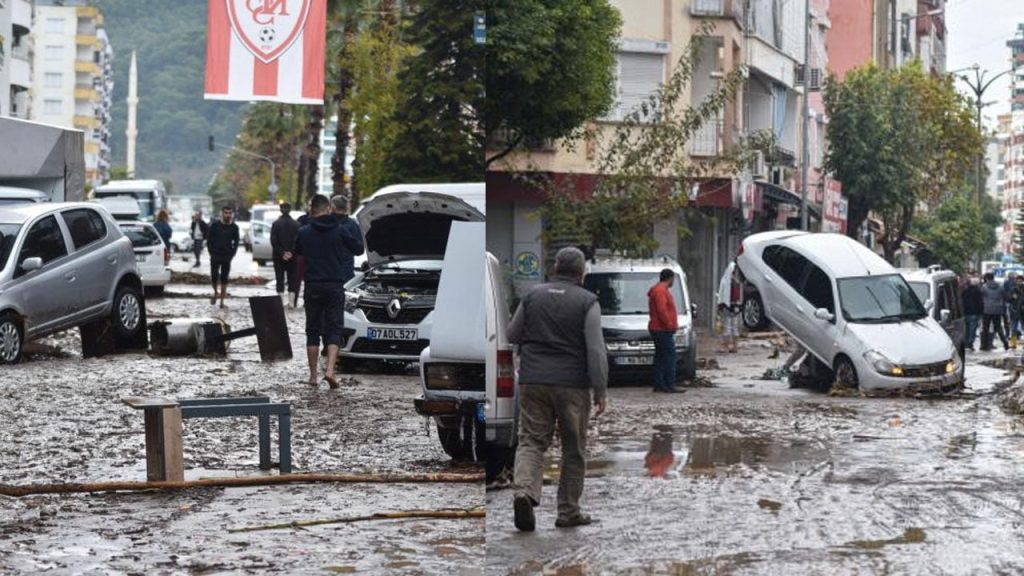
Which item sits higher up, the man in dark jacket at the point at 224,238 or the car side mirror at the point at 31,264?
the man in dark jacket at the point at 224,238

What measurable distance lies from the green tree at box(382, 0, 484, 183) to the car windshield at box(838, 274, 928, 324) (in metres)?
13.2

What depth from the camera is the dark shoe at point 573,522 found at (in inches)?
429

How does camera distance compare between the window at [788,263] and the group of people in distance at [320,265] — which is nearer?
the group of people in distance at [320,265]

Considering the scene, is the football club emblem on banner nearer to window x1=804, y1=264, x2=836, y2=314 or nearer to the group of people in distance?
the group of people in distance

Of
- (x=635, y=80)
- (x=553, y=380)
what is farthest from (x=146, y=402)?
(x=635, y=80)

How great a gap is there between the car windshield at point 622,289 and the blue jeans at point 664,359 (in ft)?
1.05

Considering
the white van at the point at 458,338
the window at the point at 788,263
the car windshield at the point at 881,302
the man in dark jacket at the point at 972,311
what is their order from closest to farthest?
the white van at the point at 458,338 → the window at the point at 788,263 → the car windshield at the point at 881,302 → the man in dark jacket at the point at 972,311

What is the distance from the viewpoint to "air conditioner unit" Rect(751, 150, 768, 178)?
8578mm

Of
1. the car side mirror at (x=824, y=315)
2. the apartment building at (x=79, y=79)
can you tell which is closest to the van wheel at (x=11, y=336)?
the apartment building at (x=79, y=79)

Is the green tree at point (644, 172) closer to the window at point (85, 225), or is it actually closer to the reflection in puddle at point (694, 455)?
the window at point (85, 225)

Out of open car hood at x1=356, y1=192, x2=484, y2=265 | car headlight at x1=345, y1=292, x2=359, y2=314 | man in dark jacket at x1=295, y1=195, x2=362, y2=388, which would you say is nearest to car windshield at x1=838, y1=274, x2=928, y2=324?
man in dark jacket at x1=295, y1=195, x2=362, y2=388

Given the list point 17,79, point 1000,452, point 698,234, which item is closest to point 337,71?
point 698,234

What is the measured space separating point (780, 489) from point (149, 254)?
5159 millimetres

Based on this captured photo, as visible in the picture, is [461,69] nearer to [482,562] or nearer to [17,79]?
[482,562]
